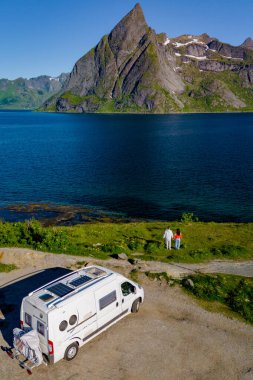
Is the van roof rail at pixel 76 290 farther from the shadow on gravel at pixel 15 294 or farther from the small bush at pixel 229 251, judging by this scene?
the small bush at pixel 229 251

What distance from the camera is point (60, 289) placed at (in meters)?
19.1

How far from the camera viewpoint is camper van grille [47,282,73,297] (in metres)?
18.7

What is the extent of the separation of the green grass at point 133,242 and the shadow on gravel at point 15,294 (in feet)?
13.6

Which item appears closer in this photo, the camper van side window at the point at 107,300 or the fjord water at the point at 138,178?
the camper van side window at the point at 107,300

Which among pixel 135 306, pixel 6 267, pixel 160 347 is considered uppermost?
pixel 135 306

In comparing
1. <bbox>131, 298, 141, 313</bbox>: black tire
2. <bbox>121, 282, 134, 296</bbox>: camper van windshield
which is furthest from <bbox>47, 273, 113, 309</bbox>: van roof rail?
<bbox>131, 298, 141, 313</bbox>: black tire

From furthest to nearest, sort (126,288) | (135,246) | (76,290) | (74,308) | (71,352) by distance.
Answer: (135,246) < (126,288) < (76,290) < (71,352) < (74,308)

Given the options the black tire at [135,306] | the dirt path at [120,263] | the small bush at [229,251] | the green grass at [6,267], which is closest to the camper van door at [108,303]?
the black tire at [135,306]

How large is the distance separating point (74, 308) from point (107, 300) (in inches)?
102

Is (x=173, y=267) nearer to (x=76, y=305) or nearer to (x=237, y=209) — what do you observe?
(x=76, y=305)

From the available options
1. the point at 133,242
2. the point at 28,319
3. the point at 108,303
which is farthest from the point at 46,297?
the point at 133,242

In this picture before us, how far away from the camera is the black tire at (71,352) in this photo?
17828 mm

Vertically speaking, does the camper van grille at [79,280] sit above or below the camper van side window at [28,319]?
above

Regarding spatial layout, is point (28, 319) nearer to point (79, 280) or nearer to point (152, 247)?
point (79, 280)
